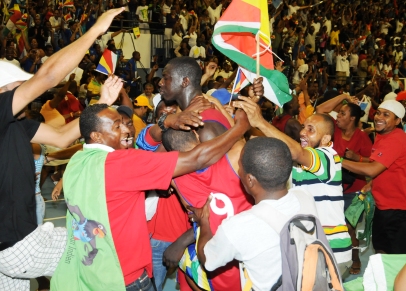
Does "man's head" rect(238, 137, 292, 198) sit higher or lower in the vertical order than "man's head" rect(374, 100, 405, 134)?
higher

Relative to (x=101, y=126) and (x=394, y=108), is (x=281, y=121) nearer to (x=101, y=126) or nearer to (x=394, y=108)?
(x=394, y=108)

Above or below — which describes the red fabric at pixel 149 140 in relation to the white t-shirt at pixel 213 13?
above

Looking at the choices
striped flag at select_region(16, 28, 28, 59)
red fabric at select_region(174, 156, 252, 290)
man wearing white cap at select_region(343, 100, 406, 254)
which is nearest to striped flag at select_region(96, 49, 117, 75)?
red fabric at select_region(174, 156, 252, 290)

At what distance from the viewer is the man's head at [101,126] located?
2.92m

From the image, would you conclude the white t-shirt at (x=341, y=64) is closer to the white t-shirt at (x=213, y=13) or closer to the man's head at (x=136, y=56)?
the white t-shirt at (x=213, y=13)

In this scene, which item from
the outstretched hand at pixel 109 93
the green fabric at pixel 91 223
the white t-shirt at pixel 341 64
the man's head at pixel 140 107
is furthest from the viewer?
the white t-shirt at pixel 341 64

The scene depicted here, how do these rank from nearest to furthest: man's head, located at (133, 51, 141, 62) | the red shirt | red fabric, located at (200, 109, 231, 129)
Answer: red fabric, located at (200, 109, 231, 129)
the red shirt
man's head, located at (133, 51, 141, 62)

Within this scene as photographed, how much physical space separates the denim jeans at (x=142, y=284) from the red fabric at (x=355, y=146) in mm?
3537

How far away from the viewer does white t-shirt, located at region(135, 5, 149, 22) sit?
14473mm

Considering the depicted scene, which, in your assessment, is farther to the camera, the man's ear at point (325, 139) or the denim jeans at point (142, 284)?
the man's ear at point (325, 139)

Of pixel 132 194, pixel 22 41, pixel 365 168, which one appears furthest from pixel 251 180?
pixel 22 41

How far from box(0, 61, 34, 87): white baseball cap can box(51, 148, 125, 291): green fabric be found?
1.79 feet

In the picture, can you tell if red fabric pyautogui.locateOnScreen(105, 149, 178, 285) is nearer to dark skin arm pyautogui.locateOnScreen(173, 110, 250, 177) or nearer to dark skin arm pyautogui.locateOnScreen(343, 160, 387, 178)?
dark skin arm pyautogui.locateOnScreen(173, 110, 250, 177)

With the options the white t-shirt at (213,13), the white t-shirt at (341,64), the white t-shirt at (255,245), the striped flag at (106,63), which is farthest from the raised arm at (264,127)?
the white t-shirt at (341,64)
